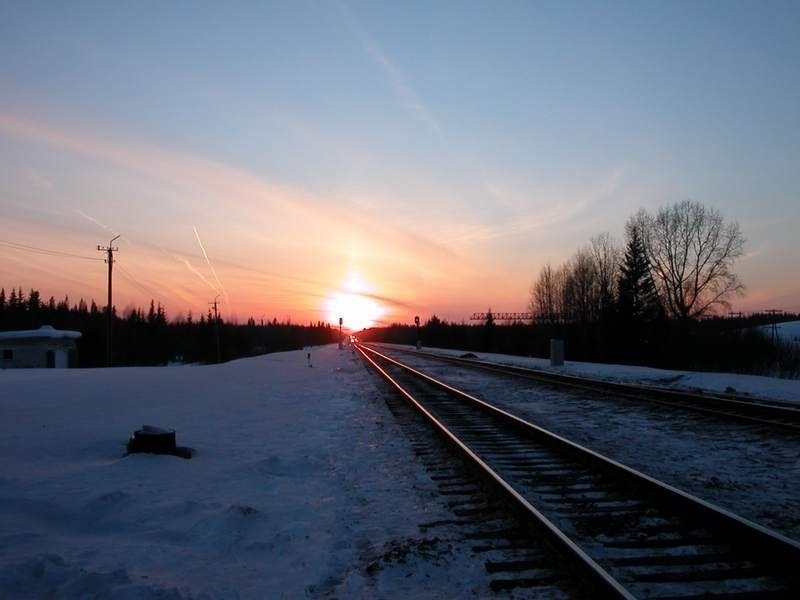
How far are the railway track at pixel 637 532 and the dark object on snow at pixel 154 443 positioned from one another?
4322 millimetres

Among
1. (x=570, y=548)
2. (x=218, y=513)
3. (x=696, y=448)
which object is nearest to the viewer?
(x=570, y=548)

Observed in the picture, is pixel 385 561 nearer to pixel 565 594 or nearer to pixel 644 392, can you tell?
pixel 565 594

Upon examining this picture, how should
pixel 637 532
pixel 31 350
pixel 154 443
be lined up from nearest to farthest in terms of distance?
pixel 637 532 → pixel 154 443 → pixel 31 350

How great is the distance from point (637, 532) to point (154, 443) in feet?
21.6

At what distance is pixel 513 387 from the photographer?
67.1 ft

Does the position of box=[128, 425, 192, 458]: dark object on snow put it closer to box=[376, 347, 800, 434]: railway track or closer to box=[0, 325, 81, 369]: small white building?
box=[376, 347, 800, 434]: railway track

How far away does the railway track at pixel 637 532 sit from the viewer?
4148 millimetres

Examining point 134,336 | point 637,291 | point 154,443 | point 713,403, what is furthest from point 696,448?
point 134,336

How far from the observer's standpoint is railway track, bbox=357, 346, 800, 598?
4148 millimetres

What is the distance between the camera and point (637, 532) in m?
5.28

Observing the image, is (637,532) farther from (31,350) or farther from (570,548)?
(31,350)

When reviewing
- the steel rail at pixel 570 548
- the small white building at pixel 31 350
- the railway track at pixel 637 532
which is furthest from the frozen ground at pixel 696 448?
the small white building at pixel 31 350

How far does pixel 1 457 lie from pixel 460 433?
7245mm

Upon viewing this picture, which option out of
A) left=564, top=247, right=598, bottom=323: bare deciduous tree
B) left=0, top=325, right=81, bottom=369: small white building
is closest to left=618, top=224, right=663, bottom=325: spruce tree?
left=564, top=247, right=598, bottom=323: bare deciduous tree
